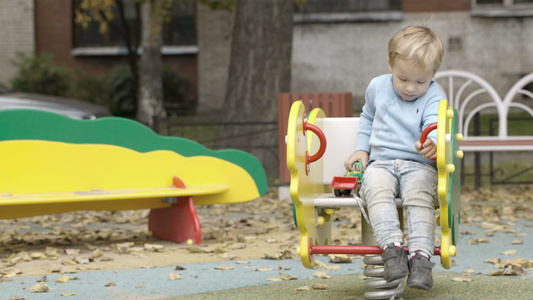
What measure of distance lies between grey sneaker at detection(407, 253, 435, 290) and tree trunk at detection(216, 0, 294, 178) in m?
6.89

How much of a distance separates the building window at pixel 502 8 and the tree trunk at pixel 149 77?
6.68 meters

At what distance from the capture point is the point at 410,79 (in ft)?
13.2

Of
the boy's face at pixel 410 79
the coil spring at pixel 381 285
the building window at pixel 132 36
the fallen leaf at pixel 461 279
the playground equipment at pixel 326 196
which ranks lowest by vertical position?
the fallen leaf at pixel 461 279

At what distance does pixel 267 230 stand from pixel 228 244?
31.6 inches

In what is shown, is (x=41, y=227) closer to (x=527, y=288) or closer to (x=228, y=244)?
(x=228, y=244)

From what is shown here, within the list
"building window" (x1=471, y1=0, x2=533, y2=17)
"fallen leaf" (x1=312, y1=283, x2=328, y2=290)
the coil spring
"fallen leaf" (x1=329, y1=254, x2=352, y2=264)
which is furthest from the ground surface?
"building window" (x1=471, y1=0, x2=533, y2=17)

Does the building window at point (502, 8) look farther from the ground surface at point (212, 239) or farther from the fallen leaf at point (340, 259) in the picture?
the fallen leaf at point (340, 259)

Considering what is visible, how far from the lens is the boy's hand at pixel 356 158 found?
172 inches

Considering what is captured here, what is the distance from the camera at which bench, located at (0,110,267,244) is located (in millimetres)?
6023

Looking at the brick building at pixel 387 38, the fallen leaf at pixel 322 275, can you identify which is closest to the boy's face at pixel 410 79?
the fallen leaf at pixel 322 275

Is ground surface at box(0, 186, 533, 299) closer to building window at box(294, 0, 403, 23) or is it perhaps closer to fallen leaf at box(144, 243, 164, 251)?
fallen leaf at box(144, 243, 164, 251)

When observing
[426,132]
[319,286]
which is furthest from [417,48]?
[319,286]

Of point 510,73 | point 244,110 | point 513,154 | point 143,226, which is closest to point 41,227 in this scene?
point 143,226

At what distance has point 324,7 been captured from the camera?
62.2ft
